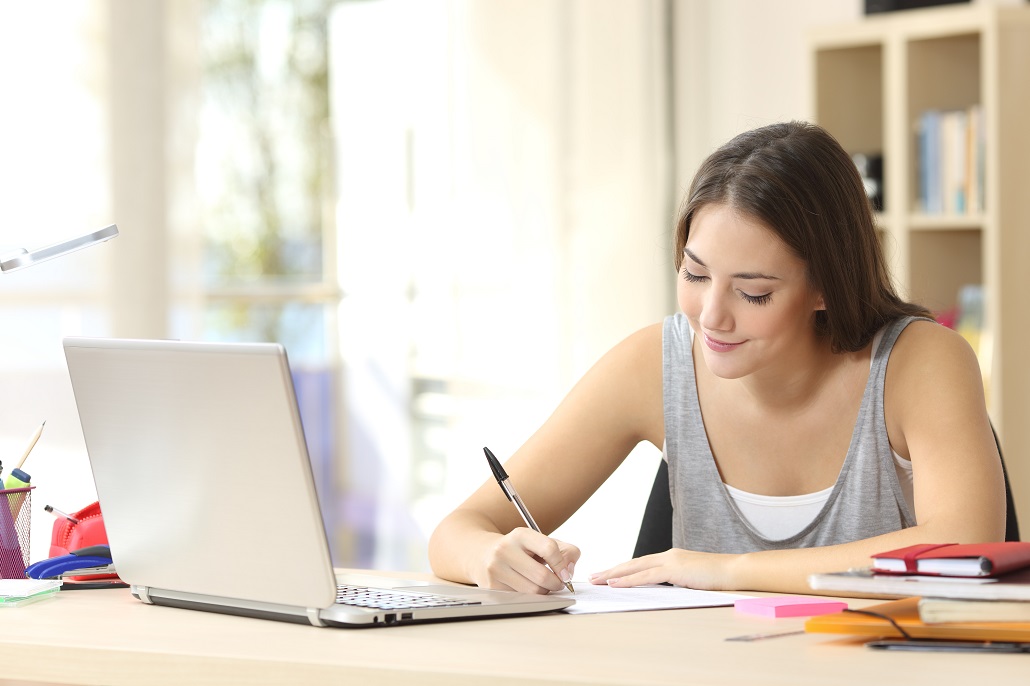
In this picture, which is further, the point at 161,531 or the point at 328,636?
the point at 161,531

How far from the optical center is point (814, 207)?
1569 mm

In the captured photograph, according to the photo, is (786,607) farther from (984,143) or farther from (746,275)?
(984,143)

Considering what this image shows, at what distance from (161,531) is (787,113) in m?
3.00

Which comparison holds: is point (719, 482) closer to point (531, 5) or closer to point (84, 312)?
point (84, 312)

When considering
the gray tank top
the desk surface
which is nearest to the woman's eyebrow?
the gray tank top

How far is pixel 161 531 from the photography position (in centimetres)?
121

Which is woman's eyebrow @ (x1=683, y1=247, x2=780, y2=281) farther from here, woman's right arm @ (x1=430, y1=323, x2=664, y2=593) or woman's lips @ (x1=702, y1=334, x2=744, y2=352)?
woman's right arm @ (x1=430, y1=323, x2=664, y2=593)

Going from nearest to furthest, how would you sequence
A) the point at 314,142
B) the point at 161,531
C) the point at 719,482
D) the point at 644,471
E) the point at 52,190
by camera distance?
the point at 161,531, the point at 719,482, the point at 52,190, the point at 644,471, the point at 314,142

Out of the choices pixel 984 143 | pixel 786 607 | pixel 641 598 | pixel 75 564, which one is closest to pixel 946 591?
pixel 786 607

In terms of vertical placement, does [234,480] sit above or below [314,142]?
below

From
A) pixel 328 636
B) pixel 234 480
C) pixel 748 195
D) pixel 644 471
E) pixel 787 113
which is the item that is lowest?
pixel 644 471

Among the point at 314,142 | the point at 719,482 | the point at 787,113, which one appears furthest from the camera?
the point at 314,142

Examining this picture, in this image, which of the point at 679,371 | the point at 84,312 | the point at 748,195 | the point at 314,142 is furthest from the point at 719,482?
the point at 314,142

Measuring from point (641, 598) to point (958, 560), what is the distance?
334 millimetres
